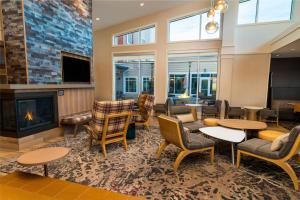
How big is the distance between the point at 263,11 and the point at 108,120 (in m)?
6.51

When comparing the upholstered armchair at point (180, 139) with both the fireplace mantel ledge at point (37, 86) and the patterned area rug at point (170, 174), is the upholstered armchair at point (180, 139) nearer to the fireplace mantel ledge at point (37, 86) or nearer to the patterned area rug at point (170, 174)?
the patterned area rug at point (170, 174)

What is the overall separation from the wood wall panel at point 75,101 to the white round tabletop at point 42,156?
2486 millimetres

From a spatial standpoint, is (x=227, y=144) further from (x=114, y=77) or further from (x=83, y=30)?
(x=114, y=77)

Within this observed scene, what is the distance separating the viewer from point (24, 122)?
336 cm

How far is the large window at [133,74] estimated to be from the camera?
7504mm

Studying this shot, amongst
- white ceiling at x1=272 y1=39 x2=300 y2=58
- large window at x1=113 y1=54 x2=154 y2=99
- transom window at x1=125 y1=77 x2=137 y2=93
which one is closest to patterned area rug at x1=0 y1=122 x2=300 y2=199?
white ceiling at x1=272 y1=39 x2=300 y2=58

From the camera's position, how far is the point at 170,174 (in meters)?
2.40

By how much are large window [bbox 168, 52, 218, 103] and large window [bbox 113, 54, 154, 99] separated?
0.95 meters

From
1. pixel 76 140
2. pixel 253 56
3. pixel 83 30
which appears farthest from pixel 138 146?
pixel 253 56

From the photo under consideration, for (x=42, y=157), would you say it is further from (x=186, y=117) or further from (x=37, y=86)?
(x=186, y=117)

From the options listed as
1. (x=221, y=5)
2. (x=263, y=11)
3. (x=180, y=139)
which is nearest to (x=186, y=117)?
(x=180, y=139)

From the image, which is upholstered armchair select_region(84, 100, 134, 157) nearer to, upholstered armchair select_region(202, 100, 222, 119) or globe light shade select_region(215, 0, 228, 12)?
globe light shade select_region(215, 0, 228, 12)

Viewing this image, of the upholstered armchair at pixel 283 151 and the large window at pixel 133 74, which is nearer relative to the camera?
the upholstered armchair at pixel 283 151

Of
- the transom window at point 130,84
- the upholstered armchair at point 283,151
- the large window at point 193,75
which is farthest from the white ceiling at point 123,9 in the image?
the upholstered armchair at point 283,151
